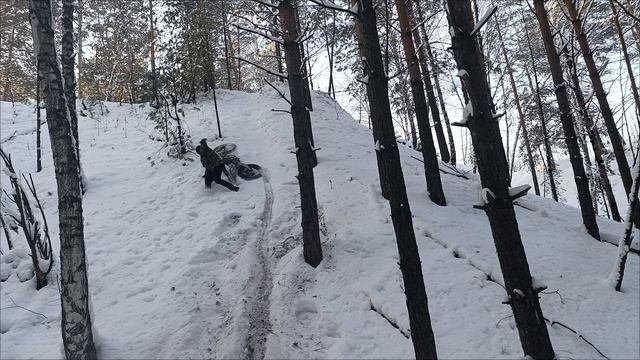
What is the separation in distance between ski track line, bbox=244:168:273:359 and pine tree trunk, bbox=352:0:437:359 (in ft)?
7.36

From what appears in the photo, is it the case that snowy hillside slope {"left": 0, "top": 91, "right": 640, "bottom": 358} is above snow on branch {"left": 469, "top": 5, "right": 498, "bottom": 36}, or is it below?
below

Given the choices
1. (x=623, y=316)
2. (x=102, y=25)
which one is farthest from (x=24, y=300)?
(x=102, y=25)

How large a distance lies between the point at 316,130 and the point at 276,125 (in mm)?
1858

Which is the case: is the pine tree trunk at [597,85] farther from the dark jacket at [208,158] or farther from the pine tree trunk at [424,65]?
the dark jacket at [208,158]

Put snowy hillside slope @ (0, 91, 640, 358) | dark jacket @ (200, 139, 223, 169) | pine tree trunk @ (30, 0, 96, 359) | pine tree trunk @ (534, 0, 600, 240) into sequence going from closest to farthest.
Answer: pine tree trunk @ (30, 0, 96, 359) < snowy hillside slope @ (0, 91, 640, 358) < pine tree trunk @ (534, 0, 600, 240) < dark jacket @ (200, 139, 223, 169)

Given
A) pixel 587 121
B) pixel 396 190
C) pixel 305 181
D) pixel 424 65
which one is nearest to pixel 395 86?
pixel 424 65

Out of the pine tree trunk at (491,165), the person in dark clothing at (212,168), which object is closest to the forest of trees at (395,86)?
the pine tree trunk at (491,165)

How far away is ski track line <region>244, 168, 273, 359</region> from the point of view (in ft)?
17.0

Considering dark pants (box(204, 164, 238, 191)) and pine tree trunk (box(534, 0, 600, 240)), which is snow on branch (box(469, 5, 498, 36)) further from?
dark pants (box(204, 164, 238, 191))

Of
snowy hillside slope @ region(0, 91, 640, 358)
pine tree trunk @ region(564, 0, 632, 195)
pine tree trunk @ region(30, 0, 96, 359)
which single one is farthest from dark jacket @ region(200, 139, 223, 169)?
pine tree trunk @ region(564, 0, 632, 195)

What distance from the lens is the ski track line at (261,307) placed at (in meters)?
5.17

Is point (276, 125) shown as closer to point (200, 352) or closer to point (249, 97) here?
point (249, 97)

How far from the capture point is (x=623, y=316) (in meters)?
5.43

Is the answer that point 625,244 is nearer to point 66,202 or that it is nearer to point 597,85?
point 597,85
